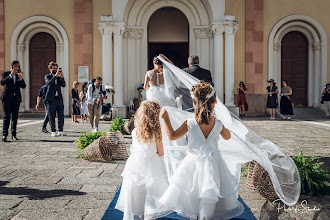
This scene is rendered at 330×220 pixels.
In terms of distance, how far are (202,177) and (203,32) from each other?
45.0ft

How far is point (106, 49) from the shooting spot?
15320 mm

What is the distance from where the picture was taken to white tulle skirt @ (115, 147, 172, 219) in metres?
3.18

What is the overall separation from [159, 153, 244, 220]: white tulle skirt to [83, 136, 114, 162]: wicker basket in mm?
3184

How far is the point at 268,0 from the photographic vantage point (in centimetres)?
1650

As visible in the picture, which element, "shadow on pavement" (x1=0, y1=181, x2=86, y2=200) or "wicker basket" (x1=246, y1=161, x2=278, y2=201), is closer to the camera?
"wicker basket" (x1=246, y1=161, x2=278, y2=201)

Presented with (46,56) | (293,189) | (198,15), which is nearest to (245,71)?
(198,15)

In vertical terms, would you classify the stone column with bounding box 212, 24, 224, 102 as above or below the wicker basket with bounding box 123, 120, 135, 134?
above

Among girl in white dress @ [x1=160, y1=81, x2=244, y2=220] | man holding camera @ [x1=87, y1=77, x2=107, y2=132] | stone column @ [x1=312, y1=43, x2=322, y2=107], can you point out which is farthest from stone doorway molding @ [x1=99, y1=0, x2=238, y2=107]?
girl in white dress @ [x1=160, y1=81, x2=244, y2=220]

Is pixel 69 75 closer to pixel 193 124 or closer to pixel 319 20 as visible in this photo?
pixel 319 20

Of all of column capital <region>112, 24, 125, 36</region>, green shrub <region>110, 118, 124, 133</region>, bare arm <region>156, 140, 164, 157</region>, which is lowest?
green shrub <region>110, 118, 124, 133</region>

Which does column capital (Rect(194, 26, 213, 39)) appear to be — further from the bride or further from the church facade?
the bride

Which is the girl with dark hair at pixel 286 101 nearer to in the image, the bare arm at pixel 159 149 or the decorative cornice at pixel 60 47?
the decorative cornice at pixel 60 47

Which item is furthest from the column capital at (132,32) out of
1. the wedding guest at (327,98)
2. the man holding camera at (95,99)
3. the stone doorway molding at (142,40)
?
the wedding guest at (327,98)

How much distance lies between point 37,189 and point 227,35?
12.3m
